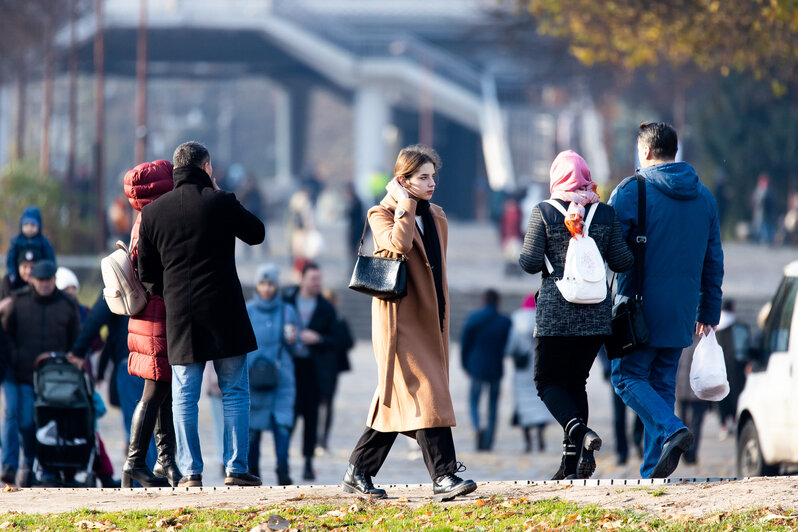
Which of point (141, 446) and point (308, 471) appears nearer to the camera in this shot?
point (141, 446)

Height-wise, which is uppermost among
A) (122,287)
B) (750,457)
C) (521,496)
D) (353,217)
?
(353,217)

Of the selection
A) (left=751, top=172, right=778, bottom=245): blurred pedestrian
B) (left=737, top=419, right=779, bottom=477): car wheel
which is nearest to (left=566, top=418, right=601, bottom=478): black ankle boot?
(left=737, top=419, right=779, bottom=477): car wheel

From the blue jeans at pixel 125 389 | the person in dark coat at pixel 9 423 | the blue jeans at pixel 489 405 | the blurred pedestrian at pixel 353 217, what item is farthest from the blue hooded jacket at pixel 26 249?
the blurred pedestrian at pixel 353 217

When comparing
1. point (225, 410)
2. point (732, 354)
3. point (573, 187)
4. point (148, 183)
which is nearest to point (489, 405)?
point (732, 354)

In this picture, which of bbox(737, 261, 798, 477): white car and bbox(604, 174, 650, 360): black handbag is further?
bbox(737, 261, 798, 477): white car

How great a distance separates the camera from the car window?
29.9 ft

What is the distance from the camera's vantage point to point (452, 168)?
5106 centimetres

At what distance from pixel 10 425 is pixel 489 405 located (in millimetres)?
5479

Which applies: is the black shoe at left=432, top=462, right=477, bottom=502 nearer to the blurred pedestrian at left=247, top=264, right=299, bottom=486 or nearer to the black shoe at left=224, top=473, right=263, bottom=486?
the black shoe at left=224, top=473, right=263, bottom=486

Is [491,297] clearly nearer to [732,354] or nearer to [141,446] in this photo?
[732,354]

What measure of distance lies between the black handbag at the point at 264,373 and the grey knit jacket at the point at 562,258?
13.9ft

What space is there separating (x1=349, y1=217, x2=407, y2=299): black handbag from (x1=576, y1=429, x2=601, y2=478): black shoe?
110 cm

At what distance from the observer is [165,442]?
24.5ft

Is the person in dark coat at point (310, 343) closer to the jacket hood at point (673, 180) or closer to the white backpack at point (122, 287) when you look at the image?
the white backpack at point (122, 287)
